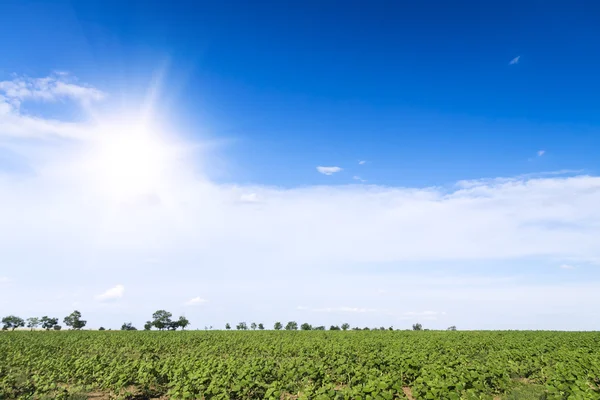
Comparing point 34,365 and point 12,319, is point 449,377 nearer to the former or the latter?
point 34,365

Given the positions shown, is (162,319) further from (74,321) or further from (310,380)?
(310,380)

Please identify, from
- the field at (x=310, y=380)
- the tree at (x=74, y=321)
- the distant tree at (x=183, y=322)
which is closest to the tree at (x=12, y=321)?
the tree at (x=74, y=321)

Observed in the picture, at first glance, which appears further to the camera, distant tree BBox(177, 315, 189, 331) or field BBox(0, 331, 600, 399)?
distant tree BBox(177, 315, 189, 331)

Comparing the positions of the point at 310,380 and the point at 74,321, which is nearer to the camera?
the point at 310,380

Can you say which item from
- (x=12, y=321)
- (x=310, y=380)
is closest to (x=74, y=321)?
(x=12, y=321)

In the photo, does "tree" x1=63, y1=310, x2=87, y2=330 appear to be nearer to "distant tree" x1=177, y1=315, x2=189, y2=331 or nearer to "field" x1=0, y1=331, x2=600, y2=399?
"distant tree" x1=177, y1=315, x2=189, y2=331

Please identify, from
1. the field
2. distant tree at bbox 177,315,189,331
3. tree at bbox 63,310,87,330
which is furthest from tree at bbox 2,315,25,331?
the field

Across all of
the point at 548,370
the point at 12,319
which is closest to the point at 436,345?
the point at 548,370

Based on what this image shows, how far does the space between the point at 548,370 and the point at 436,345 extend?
13.5 m

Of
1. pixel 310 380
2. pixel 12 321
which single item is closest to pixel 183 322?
pixel 12 321

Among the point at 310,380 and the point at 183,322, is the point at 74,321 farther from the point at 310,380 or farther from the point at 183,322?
the point at 310,380

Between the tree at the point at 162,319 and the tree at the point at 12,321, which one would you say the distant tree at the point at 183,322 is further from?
the tree at the point at 12,321

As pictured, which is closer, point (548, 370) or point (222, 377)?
point (222, 377)

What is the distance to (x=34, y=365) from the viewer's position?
2219cm
